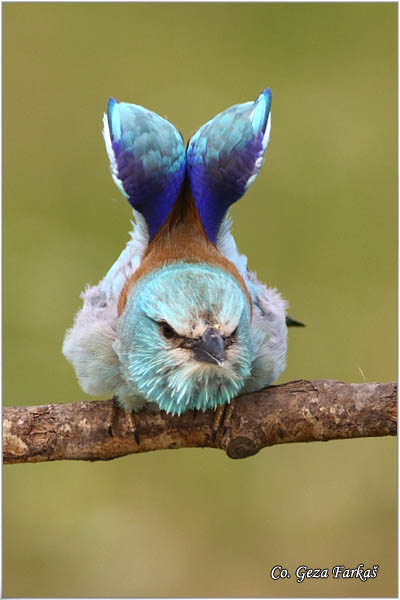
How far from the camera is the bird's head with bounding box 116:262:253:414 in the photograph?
111 inches

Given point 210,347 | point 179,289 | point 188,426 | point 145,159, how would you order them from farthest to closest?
point 188,426, point 145,159, point 179,289, point 210,347

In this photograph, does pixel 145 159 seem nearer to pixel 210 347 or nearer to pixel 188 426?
pixel 210 347

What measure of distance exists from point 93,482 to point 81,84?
2.53 m

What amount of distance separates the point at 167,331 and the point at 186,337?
0.09m

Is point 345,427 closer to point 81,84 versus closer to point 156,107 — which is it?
point 156,107

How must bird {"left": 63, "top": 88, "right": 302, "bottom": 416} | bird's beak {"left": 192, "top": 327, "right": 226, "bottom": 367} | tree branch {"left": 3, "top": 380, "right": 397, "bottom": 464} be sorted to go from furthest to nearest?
1. tree branch {"left": 3, "top": 380, "right": 397, "bottom": 464}
2. bird {"left": 63, "top": 88, "right": 302, "bottom": 416}
3. bird's beak {"left": 192, "top": 327, "right": 226, "bottom": 367}

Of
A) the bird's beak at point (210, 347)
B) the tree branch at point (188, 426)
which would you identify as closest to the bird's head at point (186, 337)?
the bird's beak at point (210, 347)

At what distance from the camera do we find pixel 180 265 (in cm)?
309

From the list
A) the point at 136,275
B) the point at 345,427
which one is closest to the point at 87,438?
the point at 136,275

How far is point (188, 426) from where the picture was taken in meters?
3.21

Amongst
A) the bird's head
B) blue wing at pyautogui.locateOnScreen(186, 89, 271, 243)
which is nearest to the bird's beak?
the bird's head

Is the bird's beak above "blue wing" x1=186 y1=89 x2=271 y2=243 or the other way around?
the other way around

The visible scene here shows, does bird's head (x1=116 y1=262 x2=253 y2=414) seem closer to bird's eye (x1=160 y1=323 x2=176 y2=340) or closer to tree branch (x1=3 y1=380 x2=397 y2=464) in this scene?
bird's eye (x1=160 y1=323 x2=176 y2=340)

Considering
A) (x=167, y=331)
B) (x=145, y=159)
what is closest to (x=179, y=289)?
(x=167, y=331)
